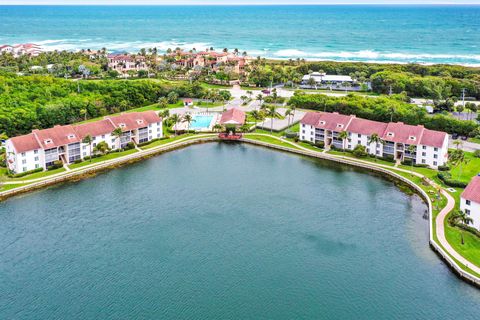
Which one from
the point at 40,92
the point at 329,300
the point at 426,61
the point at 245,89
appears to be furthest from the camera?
the point at 426,61

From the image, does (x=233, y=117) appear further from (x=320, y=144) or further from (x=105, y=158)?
(x=105, y=158)

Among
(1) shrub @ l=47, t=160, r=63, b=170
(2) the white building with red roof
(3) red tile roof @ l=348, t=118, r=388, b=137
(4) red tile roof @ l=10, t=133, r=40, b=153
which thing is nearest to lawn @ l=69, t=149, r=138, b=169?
(1) shrub @ l=47, t=160, r=63, b=170

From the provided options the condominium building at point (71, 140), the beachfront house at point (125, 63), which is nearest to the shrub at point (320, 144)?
the condominium building at point (71, 140)

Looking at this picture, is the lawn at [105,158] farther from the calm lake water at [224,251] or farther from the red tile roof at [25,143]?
the red tile roof at [25,143]

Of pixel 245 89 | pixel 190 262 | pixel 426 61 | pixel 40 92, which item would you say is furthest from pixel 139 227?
pixel 426 61

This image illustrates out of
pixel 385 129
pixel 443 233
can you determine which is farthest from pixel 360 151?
pixel 443 233

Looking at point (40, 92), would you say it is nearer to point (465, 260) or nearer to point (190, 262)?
point (190, 262)
